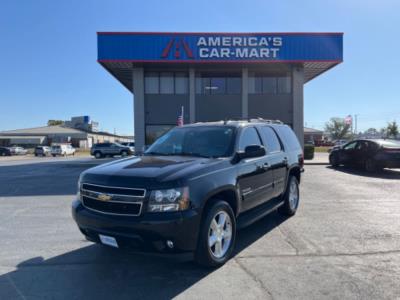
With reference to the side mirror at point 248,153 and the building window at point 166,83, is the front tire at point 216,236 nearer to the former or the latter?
the side mirror at point 248,153

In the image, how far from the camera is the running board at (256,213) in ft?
15.2

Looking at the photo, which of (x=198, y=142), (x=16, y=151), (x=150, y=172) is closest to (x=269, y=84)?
(x=198, y=142)

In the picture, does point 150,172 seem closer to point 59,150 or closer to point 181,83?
point 181,83

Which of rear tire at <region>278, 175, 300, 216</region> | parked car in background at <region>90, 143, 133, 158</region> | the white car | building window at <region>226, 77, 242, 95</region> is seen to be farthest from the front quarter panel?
the white car

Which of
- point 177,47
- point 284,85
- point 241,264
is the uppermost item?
point 177,47

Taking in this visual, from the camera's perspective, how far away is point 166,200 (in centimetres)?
346

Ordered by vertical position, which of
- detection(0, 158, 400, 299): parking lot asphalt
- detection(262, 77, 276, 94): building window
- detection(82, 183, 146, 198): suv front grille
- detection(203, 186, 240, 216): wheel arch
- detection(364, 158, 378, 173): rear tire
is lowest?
detection(0, 158, 400, 299): parking lot asphalt

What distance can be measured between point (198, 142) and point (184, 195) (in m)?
1.64

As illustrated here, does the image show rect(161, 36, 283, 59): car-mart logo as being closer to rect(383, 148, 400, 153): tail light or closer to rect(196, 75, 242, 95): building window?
rect(196, 75, 242, 95): building window

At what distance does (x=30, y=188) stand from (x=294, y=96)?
17387 millimetres

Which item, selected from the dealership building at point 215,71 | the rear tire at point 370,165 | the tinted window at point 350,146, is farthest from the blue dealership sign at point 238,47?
the rear tire at point 370,165

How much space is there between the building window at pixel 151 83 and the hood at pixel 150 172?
1810cm

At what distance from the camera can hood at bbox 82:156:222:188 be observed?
3.51m

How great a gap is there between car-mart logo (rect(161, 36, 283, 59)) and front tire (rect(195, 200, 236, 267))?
17140 mm
